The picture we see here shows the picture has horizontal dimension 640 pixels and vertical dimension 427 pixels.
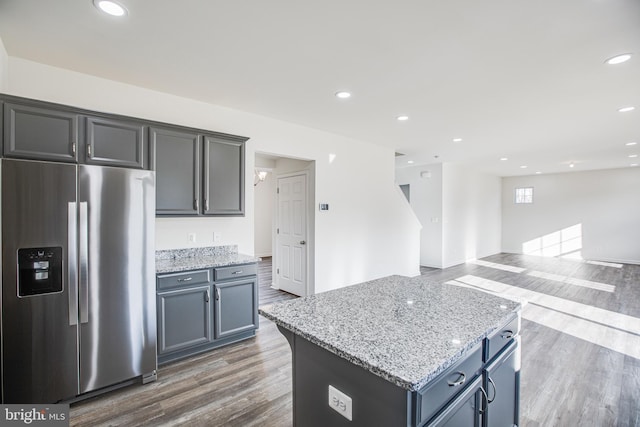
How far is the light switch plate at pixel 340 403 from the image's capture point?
1180 millimetres

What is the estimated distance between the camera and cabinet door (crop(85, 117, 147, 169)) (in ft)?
8.09

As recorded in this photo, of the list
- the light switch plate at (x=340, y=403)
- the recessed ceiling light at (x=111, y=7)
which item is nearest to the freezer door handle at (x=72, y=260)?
the recessed ceiling light at (x=111, y=7)

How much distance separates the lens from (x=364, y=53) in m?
2.36

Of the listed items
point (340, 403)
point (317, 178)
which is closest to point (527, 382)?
point (340, 403)

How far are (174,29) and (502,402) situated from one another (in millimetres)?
3067

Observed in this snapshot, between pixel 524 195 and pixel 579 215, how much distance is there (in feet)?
4.98

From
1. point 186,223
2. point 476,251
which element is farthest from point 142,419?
point 476,251

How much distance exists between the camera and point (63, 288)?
81.1 inches

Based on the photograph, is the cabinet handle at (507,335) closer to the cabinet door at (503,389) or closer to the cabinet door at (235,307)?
the cabinet door at (503,389)

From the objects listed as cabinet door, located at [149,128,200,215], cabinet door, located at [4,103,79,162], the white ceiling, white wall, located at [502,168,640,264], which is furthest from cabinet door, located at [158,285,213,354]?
white wall, located at [502,168,640,264]

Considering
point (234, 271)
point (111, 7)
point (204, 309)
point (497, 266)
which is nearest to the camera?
point (111, 7)

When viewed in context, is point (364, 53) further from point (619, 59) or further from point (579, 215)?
point (579, 215)

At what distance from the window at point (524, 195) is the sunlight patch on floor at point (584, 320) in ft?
18.5

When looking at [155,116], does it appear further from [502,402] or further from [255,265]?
[502,402]
